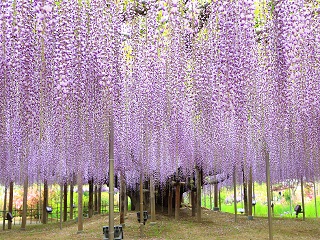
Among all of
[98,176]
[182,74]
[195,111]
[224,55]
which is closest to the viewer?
[224,55]

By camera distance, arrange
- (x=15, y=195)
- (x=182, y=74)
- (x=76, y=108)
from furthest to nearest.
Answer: (x=15, y=195)
(x=182, y=74)
(x=76, y=108)

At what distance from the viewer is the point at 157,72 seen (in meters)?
8.12

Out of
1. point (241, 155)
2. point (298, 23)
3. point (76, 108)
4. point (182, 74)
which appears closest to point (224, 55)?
point (298, 23)

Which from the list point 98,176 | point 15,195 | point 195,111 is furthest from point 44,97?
point 15,195

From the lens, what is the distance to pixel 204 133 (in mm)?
10734

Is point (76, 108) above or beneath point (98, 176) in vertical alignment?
above

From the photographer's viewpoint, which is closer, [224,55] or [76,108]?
[224,55]

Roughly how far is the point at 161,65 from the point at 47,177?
8.63 metres

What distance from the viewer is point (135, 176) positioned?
14812 millimetres

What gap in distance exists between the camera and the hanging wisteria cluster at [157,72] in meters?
5.71

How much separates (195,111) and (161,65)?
1.75m

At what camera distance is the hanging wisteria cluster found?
225 inches

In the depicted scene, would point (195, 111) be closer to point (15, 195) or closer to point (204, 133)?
point (204, 133)

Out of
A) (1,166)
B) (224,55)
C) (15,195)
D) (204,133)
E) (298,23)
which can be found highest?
(298,23)
